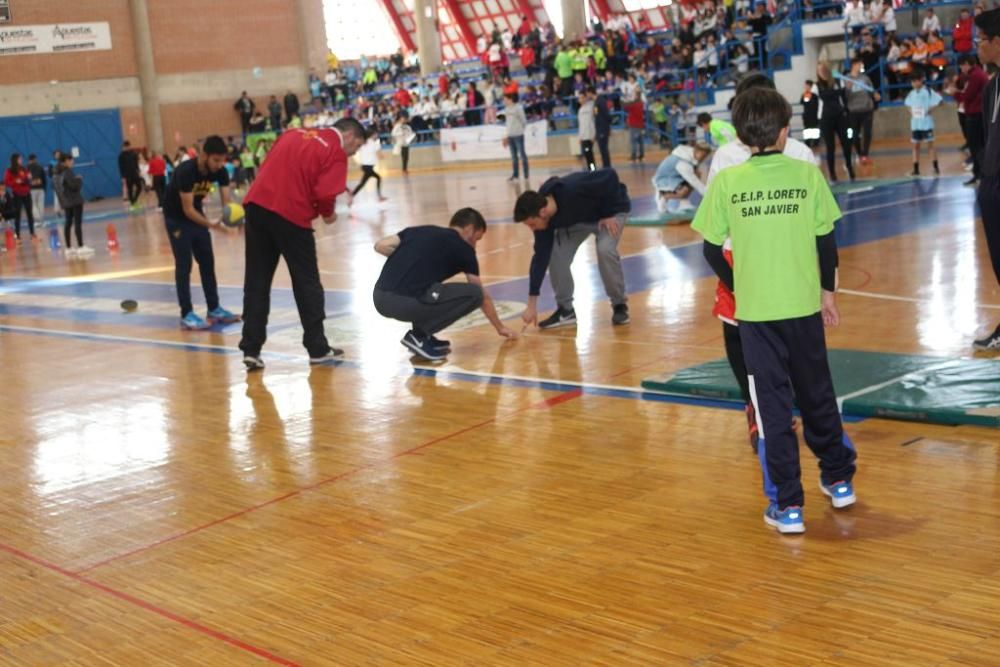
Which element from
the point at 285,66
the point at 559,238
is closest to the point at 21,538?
the point at 559,238

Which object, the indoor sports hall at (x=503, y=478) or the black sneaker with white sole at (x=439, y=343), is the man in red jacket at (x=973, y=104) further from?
the black sneaker with white sole at (x=439, y=343)

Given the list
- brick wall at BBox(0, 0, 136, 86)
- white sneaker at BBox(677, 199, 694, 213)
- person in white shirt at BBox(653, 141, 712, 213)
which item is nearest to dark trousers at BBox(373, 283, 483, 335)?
person in white shirt at BBox(653, 141, 712, 213)

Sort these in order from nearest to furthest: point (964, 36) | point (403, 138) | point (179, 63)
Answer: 1. point (964, 36)
2. point (403, 138)
3. point (179, 63)

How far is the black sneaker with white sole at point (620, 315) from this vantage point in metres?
9.38

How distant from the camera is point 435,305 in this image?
28.8 ft

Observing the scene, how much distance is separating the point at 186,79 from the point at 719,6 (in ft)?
67.3

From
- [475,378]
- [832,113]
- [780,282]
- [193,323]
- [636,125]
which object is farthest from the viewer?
[636,125]

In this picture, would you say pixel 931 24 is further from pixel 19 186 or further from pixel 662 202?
pixel 19 186

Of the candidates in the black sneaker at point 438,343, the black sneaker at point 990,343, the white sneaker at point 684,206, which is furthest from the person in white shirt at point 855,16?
the black sneaker at point 990,343

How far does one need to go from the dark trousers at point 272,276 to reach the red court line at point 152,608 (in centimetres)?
381

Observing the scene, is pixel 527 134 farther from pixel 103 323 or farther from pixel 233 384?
pixel 233 384

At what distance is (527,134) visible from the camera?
3400 centimetres

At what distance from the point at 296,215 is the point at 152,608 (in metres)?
4.76

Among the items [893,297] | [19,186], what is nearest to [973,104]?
[893,297]
